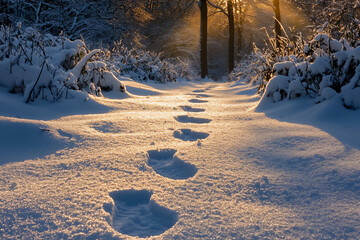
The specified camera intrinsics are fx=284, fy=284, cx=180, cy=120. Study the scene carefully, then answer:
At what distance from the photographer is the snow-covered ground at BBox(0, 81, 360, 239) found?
0.81 metres

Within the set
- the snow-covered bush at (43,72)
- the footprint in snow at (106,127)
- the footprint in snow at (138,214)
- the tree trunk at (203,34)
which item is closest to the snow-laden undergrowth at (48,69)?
the snow-covered bush at (43,72)

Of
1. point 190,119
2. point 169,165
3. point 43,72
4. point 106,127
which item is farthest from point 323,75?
point 43,72

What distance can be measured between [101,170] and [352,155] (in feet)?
3.61

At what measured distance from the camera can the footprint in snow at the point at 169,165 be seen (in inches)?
48.1

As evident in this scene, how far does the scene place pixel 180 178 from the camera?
1.18 m

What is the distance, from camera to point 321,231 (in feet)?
2.54

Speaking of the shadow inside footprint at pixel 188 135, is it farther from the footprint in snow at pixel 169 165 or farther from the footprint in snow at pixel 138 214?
the footprint in snow at pixel 138 214

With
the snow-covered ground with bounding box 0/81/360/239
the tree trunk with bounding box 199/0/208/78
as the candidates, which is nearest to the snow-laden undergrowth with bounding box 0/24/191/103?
the snow-covered ground with bounding box 0/81/360/239

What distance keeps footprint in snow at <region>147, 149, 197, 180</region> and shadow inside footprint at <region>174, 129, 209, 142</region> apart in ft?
0.98

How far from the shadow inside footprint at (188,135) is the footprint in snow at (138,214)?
30.2 inches

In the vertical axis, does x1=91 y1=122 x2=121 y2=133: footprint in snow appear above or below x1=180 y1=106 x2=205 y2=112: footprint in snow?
above

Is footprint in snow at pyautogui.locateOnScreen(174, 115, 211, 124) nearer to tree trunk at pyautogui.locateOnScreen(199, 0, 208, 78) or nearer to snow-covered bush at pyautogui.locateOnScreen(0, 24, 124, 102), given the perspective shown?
snow-covered bush at pyautogui.locateOnScreen(0, 24, 124, 102)

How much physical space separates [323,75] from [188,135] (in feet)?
3.98

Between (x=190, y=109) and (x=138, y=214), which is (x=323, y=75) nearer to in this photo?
(x=190, y=109)
